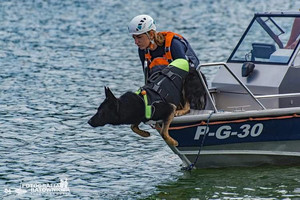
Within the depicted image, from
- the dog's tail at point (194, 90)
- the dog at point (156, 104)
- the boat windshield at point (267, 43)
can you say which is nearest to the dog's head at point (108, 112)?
the dog at point (156, 104)

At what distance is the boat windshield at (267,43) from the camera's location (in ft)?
47.3

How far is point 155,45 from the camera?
44.6ft

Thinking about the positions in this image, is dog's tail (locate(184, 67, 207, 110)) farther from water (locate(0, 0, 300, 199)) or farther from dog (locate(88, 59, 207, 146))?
water (locate(0, 0, 300, 199))

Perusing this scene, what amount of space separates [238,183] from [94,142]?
4.19m

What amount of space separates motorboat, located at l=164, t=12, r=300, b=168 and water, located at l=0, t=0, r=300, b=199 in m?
0.37

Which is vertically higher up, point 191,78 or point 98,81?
point 191,78

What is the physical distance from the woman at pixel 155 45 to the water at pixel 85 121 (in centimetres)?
187

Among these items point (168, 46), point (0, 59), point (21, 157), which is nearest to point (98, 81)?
point (0, 59)

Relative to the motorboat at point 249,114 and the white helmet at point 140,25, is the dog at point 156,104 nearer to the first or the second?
the motorboat at point 249,114

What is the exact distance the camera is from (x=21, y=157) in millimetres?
15789

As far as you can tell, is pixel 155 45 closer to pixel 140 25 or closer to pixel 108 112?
pixel 140 25

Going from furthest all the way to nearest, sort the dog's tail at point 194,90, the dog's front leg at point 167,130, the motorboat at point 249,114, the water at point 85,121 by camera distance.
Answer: the water at point 85,121
the dog's tail at point 194,90
the motorboat at point 249,114
the dog's front leg at point 167,130

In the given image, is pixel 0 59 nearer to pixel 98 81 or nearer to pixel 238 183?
pixel 98 81

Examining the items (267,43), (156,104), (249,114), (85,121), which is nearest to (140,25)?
(156,104)
